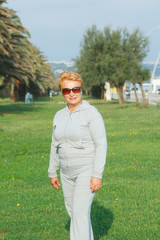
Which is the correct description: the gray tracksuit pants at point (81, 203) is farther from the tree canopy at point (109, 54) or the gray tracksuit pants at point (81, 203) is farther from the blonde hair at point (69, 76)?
the tree canopy at point (109, 54)

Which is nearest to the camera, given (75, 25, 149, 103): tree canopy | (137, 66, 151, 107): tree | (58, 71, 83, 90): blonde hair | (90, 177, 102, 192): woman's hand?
(90, 177, 102, 192): woman's hand

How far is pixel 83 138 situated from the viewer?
3.98 m

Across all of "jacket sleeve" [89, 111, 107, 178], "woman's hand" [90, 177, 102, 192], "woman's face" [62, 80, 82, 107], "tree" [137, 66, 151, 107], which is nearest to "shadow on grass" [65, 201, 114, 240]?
"woman's hand" [90, 177, 102, 192]

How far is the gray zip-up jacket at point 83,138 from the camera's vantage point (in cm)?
393

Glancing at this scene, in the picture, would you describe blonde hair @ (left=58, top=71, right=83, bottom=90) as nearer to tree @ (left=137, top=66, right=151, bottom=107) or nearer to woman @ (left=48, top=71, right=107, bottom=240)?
woman @ (left=48, top=71, right=107, bottom=240)

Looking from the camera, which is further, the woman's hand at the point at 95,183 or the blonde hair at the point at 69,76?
the blonde hair at the point at 69,76

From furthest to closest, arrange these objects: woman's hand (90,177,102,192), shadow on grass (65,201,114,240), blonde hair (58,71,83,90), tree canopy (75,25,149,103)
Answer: tree canopy (75,25,149,103) → shadow on grass (65,201,114,240) → blonde hair (58,71,83,90) → woman's hand (90,177,102,192)

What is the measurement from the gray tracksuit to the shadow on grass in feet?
4.10

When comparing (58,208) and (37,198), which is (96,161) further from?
(37,198)

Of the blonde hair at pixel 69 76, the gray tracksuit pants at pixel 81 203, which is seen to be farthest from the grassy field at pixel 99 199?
the blonde hair at pixel 69 76

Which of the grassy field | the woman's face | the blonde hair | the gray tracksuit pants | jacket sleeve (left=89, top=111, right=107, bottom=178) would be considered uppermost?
the blonde hair

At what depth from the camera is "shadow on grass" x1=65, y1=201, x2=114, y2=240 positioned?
530cm

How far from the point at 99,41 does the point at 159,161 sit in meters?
37.9

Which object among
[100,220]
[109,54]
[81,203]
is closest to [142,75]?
[109,54]
